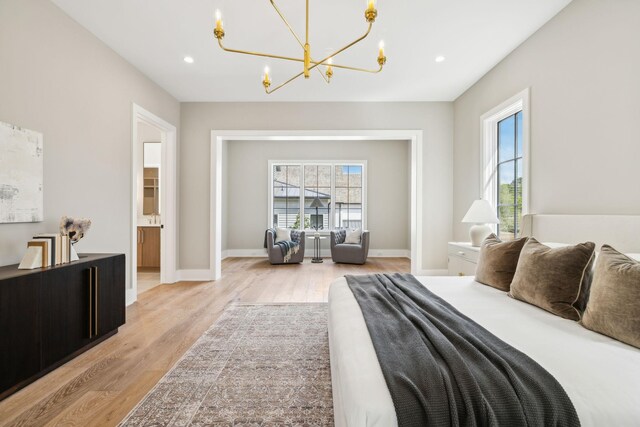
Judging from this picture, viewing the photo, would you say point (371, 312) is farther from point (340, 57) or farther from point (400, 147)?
point (400, 147)

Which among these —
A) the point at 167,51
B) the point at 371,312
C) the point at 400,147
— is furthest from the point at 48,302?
the point at 400,147

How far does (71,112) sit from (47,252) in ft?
4.52

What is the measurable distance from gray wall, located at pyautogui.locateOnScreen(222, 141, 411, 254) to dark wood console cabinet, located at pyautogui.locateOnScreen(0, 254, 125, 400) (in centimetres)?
441

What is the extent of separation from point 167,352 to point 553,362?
97.4 inches

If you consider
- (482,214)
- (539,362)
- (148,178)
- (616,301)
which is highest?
(148,178)

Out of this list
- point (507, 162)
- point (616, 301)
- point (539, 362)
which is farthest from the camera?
point (507, 162)

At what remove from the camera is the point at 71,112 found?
8.98 ft

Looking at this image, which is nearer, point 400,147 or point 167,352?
point 167,352

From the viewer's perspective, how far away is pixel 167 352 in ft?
7.71

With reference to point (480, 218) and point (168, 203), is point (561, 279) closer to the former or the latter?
point (480, 218)

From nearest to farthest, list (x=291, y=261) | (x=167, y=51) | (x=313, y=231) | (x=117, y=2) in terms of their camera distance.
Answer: (x=117, y=2) < (x=167, y=51) < (x=291, y=261) < (x=313, y=231)

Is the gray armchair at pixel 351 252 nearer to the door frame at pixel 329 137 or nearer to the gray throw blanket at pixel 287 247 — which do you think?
the gray throw blanket at pixel 287 247

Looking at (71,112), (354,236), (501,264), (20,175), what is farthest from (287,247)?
(501,264)

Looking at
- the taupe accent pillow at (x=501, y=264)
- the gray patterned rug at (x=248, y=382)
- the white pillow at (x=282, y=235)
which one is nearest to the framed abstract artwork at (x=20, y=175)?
the gray patterned rug at (x=248, y=382)
